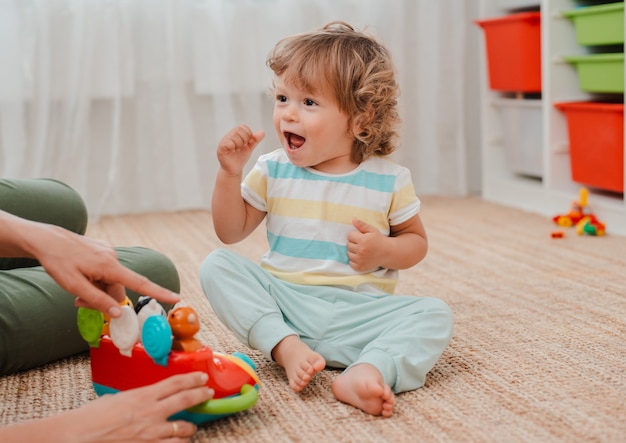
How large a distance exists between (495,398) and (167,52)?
1730 millimetres

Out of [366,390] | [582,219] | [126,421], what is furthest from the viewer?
[582,219]

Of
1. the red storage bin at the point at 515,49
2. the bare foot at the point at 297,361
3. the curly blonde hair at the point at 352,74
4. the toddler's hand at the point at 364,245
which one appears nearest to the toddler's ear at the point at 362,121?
the curly blonde hair at the point at 352,74

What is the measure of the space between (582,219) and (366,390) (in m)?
1.28

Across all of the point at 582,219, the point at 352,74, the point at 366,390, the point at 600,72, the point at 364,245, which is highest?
the point at 352,74

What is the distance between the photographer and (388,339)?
103 centimetres

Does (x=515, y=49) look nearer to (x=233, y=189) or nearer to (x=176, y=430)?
(x=233, y=189)

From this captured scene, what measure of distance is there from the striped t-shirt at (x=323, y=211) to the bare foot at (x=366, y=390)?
19cm

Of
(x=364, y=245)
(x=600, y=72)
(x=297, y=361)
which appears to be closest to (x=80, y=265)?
(x=297, y=361)

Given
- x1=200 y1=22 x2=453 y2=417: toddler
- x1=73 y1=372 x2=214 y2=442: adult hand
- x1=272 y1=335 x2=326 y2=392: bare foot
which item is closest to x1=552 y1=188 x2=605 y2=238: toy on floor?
x1=200 y1=22 x2=453 y2=417: toddler

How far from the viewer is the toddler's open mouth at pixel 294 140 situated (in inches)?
45.6

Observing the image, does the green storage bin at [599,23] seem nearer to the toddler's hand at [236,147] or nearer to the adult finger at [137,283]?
the toddler's hand at [236,147]

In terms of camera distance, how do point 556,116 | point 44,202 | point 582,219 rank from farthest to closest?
point 556,116
point 582,219
point 44,202

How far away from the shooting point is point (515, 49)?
93.0 inches

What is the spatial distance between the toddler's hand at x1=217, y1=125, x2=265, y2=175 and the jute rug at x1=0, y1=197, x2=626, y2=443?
26 centimetres
